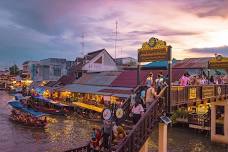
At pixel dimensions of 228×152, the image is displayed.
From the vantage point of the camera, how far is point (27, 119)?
39.5 metres

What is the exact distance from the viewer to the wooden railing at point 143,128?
1319 centimetres

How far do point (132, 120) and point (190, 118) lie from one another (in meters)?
23.3

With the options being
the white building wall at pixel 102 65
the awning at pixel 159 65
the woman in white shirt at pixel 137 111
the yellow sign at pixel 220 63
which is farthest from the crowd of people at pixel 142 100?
the white building wall at pixel 102 65

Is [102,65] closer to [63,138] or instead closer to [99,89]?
[99,89]

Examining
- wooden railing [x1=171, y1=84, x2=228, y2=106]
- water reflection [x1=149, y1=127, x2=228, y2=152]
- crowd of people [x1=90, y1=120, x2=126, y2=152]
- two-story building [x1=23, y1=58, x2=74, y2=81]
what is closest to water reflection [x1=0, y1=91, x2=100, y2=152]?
water reflection [x1=149, y1=127, x2=228, y2=152]

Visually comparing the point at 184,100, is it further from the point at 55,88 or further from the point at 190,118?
the point at 55,88

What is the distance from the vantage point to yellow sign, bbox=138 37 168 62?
55.3 feet

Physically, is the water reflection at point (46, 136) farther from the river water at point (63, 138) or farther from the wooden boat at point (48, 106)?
the wooden boat at point (48, 106)

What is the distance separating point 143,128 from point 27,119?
2826 cm

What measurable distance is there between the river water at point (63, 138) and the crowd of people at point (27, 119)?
80 centimetres

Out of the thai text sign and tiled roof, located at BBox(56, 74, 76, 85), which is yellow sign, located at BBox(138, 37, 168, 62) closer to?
the thai text sign

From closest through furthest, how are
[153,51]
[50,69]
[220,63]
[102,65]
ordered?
[153,51], [220,63], [102,65], [50,69]

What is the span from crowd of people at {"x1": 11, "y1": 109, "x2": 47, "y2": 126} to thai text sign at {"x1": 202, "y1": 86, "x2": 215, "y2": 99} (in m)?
22.3

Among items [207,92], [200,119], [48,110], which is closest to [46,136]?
[48,110]
